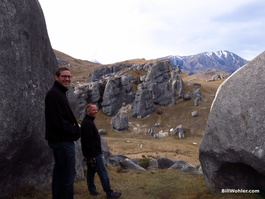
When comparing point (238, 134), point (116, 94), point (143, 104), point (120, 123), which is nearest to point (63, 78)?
point (238, 134)

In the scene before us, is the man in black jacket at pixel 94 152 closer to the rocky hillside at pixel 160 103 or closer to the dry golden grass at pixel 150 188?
the dry golden grass at pixel 150 188

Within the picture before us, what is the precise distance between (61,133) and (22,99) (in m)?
3.50

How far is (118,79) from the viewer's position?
8431 centimetres

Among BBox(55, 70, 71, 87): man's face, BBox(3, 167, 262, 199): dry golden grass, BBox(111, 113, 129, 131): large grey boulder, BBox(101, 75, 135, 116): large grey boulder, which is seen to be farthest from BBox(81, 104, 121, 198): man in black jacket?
BBox(101, 75, 135, 116): large grey boulder

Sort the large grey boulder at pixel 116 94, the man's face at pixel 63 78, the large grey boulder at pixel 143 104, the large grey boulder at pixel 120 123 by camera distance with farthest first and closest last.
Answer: the large grey boulder at pixel 116 94 → the large grey boulder at pixel 143 104 → the large grey boulder at pixel 120 123 → the man's face at pixel 63 78

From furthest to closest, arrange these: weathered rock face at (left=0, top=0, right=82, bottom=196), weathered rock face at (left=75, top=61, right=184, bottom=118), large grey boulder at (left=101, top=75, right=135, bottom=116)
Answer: large grey boulder at (left=101, top=75, right=135, bottom=116), weathered rock face at (left=75, top=61, right=184, bottom=118), weathered rock face at (left=0, top=0, right=82, bottom=196)

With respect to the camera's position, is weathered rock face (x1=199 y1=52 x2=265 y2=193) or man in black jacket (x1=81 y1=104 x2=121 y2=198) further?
man in black jacket (x1=81 y1=104 x2=121 y2=198)

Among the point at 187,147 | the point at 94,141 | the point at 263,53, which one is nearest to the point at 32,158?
the point at 94,141

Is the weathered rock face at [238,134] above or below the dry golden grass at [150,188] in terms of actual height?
above

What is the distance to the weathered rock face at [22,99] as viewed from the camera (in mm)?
8375

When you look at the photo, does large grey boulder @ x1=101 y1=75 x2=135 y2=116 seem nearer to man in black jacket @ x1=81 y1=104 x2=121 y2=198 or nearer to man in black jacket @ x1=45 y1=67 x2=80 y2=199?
man in black jacket @ x1=81 y1=104 x2=121 y2=198

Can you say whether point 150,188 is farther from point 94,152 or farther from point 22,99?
point 22,99

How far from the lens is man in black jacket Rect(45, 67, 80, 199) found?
6.66 meters

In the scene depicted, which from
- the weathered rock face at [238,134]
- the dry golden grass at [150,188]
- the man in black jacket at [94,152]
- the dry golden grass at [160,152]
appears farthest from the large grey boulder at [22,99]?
the weathered rock face at [238,134]
